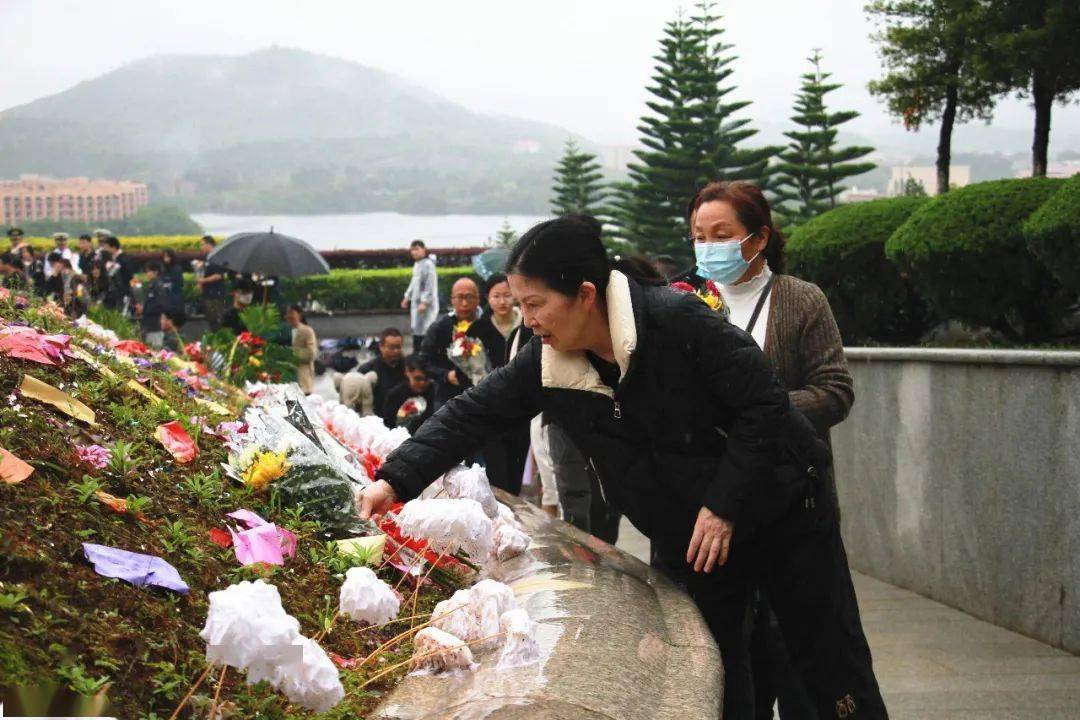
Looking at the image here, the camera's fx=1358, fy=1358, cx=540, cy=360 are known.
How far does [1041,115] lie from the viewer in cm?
1091

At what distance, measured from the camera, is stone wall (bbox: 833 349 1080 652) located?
18.4 feet

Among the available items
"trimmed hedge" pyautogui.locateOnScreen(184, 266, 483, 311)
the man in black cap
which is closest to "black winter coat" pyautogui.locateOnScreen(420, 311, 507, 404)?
the man in black cap

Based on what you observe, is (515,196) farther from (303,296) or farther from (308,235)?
(303,296)

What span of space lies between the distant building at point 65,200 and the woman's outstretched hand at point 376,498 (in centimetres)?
1912

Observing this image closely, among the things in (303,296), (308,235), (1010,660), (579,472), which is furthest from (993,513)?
(308,235)

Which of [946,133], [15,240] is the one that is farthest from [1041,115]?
[15,240]

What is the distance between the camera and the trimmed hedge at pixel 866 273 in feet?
26.7

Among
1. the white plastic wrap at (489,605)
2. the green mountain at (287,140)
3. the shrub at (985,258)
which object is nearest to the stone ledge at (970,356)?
the shrub at (985,258)

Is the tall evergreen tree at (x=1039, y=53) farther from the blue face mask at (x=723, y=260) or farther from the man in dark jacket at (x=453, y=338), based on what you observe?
the blue face mask at (x=723, y=260)

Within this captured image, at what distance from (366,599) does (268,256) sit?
1226 cm

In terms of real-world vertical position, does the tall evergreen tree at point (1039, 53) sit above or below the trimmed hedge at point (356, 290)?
above

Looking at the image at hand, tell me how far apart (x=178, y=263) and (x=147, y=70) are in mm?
86387

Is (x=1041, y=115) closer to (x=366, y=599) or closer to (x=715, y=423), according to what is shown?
(x=715, y=423)

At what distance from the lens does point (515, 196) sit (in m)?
66.2
